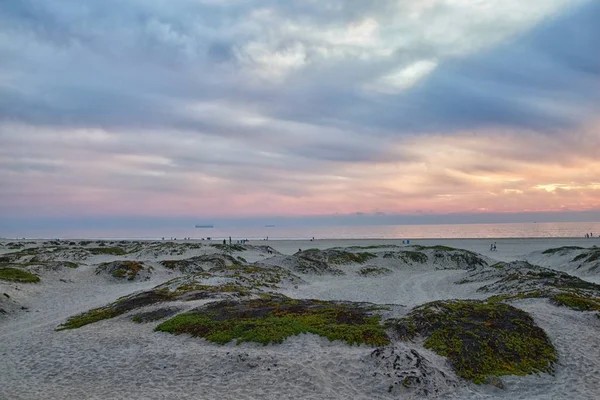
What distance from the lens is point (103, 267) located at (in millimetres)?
50875

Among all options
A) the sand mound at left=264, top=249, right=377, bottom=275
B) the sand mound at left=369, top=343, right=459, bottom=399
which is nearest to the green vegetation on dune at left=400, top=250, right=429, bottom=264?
the sand mound at left=264, top=249, right=377, bottom=275

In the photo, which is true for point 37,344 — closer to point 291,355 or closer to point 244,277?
point 291,355

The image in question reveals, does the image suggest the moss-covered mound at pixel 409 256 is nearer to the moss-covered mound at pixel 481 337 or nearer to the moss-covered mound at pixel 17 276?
the moss-covered mound at pixel 481 337

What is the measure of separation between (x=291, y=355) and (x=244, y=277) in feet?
84.4

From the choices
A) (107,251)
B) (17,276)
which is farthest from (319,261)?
(107,251)

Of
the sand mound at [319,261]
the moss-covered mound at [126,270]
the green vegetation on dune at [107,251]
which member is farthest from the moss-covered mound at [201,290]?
the green vegetation on dune at [107,251]

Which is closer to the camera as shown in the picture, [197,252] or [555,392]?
[555,392]

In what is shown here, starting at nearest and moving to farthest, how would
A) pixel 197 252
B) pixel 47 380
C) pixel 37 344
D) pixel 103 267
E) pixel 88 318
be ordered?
1. pixel 47 380
2. pixel 37 344
3. pixel 88 318
4. pixel 103 267
5. pixel 197 252

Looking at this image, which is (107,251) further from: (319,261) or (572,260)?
(572,260)

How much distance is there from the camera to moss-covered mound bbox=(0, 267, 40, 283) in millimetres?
39763

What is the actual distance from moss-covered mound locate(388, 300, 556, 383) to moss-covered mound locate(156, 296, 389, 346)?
1923 mm

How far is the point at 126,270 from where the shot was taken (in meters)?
49.9

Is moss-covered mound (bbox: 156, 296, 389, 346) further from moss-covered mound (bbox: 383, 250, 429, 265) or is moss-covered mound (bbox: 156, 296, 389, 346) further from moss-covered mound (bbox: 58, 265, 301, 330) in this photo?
moss-covered mound (bbox: 383, 250, 429, 265)

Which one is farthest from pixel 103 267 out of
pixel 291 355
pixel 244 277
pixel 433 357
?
pixel 433 357
